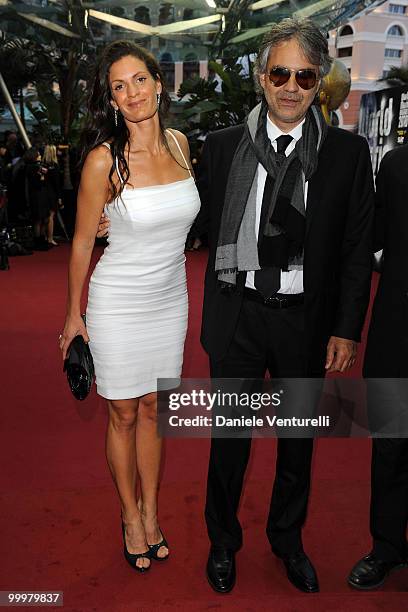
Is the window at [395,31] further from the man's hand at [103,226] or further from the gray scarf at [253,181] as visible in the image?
the man's hand at [103,226]

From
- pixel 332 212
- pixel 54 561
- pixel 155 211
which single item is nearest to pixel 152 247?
pixel 155 211

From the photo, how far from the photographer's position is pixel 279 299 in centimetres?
212

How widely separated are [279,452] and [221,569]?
1.58 feet

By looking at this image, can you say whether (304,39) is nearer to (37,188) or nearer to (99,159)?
(99,159)

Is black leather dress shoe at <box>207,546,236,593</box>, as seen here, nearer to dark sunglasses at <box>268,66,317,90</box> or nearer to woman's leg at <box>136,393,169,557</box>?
woman's leg at <box>136,393,169,557</box>

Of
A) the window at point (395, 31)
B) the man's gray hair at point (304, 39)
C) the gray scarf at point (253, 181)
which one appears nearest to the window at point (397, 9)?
the window at point (395, 31)

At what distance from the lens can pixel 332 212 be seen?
2049 millimetres

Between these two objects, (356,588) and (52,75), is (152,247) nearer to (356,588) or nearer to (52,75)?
(356,588)

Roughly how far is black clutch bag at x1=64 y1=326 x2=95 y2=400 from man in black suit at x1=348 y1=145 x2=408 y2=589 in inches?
39.3

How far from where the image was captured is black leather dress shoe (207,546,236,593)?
231 centimetres

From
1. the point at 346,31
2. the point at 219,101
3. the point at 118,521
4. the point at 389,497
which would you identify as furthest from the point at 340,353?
the point at 346,31

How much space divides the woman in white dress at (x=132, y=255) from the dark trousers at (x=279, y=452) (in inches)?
11.6

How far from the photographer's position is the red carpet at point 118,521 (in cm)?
228

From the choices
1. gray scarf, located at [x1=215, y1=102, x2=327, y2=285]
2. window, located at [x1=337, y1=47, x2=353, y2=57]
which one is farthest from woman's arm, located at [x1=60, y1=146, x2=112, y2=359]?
window, located at [x1=337, y1=47, x2=353, y2=57]
